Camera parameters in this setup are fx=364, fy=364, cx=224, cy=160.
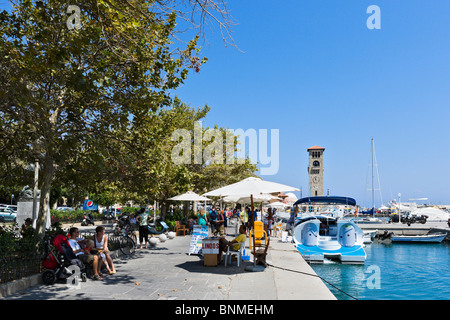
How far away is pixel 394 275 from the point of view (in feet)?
60.9

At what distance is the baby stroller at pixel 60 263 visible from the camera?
7.96m

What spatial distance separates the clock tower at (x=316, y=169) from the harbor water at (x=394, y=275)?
311 ft

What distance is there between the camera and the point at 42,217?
34.8 ft

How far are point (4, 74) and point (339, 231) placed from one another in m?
18.1

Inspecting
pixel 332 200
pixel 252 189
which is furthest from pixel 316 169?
pixel 252 189

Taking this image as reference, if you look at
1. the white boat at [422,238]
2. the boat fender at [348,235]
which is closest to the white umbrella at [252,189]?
the boat fender at [348,235]

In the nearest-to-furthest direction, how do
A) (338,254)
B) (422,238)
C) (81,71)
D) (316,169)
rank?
(81,71) → (338,254) → (422,238) → (316,169)

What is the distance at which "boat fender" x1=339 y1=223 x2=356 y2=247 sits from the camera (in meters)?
20.3

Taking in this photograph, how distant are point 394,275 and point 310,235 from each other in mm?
4590

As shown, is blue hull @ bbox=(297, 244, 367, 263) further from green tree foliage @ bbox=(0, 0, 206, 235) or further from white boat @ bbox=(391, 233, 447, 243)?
white boat @ bbox=(391, 233, 447, 243)

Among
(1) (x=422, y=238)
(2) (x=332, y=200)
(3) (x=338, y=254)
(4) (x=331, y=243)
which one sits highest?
(2) (x=332, y=200)

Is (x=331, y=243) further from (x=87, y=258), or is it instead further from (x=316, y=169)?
(x=316, y=169)
